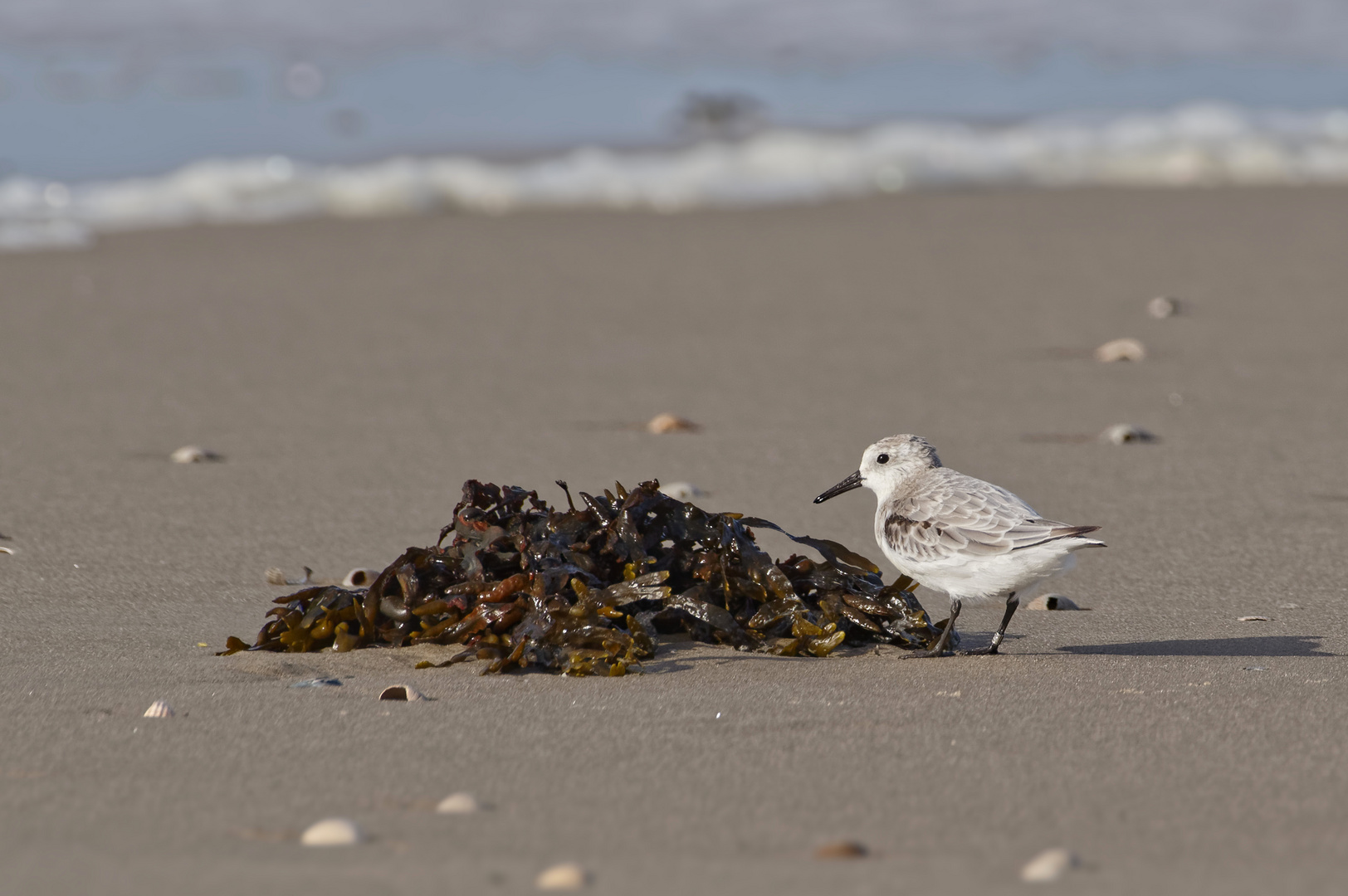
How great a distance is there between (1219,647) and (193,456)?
152 inches

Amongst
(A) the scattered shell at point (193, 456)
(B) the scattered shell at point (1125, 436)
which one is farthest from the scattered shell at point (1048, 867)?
(A) the scattered shell at point (193, 456)

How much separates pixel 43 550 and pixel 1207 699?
341cm

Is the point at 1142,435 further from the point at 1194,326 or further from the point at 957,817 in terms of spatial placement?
the point at 957,817

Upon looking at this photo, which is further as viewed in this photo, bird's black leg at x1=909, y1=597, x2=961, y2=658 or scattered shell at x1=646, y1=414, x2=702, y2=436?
scattered shell at x1=646, y1=414, x2=702, y2=436

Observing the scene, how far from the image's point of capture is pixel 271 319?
331 inches

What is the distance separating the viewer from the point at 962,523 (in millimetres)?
3961

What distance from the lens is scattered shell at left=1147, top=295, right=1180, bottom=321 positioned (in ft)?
27.4

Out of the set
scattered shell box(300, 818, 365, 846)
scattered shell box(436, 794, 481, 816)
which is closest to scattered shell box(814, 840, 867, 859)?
scattered shell box(436, 794, 481, 816)

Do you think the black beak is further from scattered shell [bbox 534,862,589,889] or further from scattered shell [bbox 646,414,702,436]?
scattered shell [bbox 534,862,589,889]

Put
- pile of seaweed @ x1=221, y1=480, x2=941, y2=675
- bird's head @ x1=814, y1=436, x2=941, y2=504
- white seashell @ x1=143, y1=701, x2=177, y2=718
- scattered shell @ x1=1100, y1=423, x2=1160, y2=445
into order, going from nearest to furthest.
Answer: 1. white seashell @ x1=143, y1=701, x2=177, y2=718
2. pile of seaweed @ x1=221, y1=480, x2=941, y2=675
3. bird's head @ x1=814, y1=436, x2=941, y2=504
4. scattered shell @ x1=1100, y1=423, x2=1160, y2=445

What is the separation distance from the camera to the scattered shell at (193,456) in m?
6.05

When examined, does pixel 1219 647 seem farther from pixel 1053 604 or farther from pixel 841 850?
pixel 841 850

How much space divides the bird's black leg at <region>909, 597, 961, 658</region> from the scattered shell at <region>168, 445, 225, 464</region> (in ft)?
10.6

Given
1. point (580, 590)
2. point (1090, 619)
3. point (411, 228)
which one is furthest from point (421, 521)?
point (411, 228)
